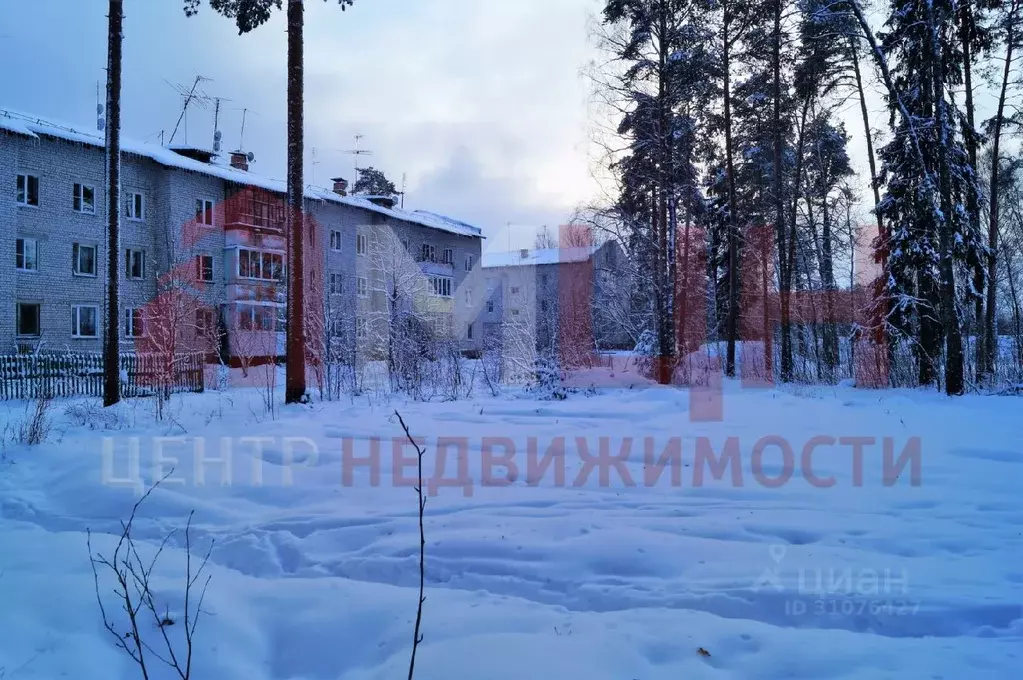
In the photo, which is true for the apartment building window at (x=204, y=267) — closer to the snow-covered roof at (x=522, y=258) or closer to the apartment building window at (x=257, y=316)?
the apartment building window at (x=257, y=316)

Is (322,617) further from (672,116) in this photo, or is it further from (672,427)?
(672,116)

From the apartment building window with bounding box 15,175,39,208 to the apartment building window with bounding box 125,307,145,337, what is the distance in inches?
179

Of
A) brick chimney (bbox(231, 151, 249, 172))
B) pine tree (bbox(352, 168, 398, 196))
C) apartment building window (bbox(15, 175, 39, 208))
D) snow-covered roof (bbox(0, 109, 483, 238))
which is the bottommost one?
apartment building window (bbox(15, 175, 39, 208))

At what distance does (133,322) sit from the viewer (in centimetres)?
2306

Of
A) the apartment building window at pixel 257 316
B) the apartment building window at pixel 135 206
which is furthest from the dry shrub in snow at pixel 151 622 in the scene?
the apartment building window at pixel 135 206

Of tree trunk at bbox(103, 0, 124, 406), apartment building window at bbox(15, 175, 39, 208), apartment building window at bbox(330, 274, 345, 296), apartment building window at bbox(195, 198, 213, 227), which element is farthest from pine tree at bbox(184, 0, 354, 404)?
apartment building window at bbox(330, 274, 345, 296)

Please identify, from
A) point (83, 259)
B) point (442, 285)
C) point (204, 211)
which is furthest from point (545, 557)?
point (442, 285)

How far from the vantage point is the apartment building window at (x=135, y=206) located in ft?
76.2

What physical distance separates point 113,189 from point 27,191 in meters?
12.4

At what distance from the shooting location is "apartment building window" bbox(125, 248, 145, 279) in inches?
913

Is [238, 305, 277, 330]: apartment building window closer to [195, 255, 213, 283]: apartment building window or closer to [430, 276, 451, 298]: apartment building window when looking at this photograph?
[195, 255, 213, 283]: apartment building window

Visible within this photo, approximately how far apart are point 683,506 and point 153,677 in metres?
3.89

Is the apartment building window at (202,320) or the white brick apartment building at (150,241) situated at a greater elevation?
the white brick apartment building at (150,241)

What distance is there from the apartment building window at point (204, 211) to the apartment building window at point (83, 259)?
416 cm
